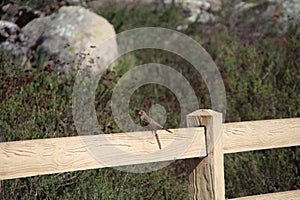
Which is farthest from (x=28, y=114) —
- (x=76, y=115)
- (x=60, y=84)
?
(x=60, y=84)

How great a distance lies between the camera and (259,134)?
3.71 m

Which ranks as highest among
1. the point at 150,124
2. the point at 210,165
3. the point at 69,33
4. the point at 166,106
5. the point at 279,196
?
the point at 69,33

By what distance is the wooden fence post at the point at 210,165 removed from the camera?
3.39m

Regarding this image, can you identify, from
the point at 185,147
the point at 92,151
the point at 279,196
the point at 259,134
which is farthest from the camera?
the point at 279,196

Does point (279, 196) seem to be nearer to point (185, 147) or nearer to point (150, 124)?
point (185, 147)

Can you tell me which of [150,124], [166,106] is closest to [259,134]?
[150,124]

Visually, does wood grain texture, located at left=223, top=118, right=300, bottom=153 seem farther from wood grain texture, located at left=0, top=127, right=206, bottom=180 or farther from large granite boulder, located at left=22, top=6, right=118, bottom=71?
large granite boulder, located at left=22, top=6, right=118, bottom=71

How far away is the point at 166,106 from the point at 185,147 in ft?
12.5

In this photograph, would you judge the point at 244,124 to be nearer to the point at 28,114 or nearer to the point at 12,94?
the point at 28,114

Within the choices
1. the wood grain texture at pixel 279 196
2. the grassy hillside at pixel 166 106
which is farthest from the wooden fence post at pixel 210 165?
the grassy hillside at pixel 166 106

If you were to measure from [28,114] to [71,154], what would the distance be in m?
2.61

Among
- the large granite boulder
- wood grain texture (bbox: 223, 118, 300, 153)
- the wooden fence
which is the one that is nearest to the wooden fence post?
the wooden fence

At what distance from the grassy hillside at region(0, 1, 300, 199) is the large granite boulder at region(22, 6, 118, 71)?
466 mm

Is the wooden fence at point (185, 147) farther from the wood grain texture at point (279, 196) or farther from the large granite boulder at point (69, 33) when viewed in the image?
the large granite boulder at point (69, 33)
